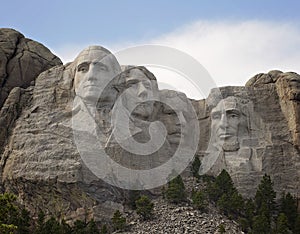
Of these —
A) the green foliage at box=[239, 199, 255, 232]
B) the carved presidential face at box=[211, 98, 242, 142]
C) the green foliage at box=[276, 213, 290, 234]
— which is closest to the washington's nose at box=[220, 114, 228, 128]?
the carved presidential face at box=[211, 98, 242, 142]

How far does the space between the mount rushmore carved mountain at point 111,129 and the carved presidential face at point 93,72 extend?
45 millimetres

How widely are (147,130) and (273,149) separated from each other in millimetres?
6252

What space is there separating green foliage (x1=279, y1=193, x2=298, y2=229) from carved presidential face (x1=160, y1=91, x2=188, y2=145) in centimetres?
621

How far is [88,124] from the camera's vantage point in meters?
37.5

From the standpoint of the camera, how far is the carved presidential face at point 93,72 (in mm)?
38156

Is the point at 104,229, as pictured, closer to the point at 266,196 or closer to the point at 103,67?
the point at 266,196

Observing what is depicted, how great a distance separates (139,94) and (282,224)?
9846 mm

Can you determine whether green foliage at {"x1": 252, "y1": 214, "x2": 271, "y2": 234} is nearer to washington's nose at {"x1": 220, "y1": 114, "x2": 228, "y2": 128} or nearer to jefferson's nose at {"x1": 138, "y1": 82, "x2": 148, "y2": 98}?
washington's nose at {"x1": 220, "y1": 114, "x2": 228, "y2": 128}

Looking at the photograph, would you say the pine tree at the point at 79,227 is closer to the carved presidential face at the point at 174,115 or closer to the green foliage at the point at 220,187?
the green foliage at the point at 220,187

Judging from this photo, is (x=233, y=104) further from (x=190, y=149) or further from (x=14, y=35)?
(x=14, y=35)

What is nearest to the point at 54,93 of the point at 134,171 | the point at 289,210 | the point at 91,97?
the point at 91,97

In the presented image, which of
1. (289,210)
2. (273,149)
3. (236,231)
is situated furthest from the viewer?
(273,149)

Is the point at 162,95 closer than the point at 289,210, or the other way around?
the point at 289,210

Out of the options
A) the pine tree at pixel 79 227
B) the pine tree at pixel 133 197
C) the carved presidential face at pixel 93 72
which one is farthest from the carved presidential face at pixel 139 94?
the pine tree at pixel 79 227
